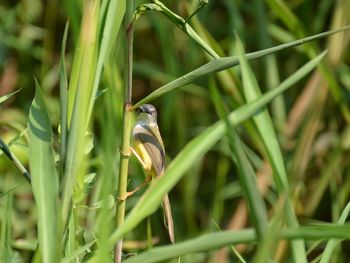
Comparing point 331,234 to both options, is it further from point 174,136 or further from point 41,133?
point 174,136

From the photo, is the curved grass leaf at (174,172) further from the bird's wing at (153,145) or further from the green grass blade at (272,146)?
the bird's wing at (153,145)

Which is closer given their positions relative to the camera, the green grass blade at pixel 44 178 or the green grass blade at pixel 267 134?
the green grass blade at pixel 44 178

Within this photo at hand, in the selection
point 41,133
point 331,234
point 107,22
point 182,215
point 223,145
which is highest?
point 107,22

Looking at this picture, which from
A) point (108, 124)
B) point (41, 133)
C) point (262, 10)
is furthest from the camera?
point (262, 10)

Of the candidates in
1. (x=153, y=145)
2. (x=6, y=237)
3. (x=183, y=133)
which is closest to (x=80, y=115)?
(x=153, y=145)

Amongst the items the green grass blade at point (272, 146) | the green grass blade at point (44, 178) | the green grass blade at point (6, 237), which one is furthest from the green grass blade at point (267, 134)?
the green grass blade at point (6, 237)

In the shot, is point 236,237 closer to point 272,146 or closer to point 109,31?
point 272,146

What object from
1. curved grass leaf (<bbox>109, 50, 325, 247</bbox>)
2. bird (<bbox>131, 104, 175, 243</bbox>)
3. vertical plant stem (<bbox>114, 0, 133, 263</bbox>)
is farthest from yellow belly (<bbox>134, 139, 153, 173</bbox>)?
curved grass leaf (<bbox>109, 50, 325, 247</bbox>)

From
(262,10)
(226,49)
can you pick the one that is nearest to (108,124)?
(262,10)
